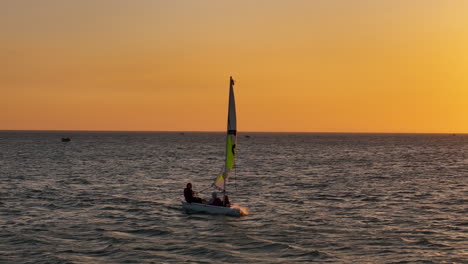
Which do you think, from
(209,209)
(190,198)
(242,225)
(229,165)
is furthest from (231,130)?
(242,225)

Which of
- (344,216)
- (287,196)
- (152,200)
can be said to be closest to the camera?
(344,216)

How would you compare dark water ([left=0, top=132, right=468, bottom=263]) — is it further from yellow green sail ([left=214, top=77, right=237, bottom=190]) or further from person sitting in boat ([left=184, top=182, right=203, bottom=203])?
yellow green sail ([left=214, top=77, right=237, bottom=190])

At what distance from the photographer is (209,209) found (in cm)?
4303


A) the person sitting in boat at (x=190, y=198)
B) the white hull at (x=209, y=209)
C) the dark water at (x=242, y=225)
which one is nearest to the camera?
the dark water at (x=242, y=225)

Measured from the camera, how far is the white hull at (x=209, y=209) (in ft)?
138

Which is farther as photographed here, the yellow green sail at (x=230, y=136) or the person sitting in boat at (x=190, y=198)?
the person sitting in boat at (x=190, y=198)

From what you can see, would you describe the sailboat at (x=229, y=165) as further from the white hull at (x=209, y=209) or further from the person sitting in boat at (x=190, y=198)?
the person sitting in boat at (x=190, y=198)

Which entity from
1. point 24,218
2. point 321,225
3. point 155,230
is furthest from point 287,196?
point 24,218

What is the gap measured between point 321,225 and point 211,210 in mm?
8798

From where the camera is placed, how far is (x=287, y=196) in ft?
184

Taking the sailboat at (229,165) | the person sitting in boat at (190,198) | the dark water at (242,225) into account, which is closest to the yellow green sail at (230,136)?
the sailboat at (229,165)

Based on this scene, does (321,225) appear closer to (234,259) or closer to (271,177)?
(234,259)

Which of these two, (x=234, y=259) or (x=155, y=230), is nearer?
(x=234, y=259)

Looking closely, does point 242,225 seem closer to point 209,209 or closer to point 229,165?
point 209,209
